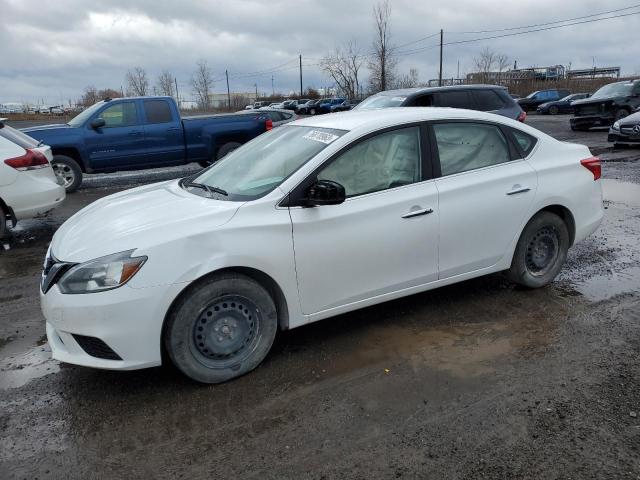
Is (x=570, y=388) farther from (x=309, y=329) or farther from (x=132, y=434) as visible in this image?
(x=132, y=434)

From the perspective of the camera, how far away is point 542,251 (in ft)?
15.3

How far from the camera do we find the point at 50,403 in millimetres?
3264

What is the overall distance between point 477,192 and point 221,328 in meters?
2.22

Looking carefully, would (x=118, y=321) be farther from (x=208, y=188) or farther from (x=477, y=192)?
(x=477, y=192)

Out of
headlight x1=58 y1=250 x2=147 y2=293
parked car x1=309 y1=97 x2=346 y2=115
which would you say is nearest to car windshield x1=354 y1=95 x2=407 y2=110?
headlight x1=58 y1=250 x2=147 y2=293

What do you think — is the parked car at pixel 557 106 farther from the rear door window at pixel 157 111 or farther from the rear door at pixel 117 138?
the rear door at pixel 117 138

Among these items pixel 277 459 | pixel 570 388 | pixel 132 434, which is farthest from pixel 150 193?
pixel 570 388

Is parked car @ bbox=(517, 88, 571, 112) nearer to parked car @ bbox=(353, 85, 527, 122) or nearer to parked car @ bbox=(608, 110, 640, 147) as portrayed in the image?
parked car @ bbox=(608, 110, 640, 147)

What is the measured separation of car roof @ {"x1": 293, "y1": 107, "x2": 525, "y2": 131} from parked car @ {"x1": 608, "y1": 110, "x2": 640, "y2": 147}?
441 inches

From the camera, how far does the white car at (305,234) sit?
3.12 meters

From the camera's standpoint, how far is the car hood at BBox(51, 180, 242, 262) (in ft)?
10.4

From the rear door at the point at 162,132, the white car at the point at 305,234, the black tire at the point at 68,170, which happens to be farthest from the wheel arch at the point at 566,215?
the black tire at the point at 68,170

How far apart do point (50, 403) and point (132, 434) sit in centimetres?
71

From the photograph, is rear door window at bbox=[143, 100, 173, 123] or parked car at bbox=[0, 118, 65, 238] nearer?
parked car at bbox=[0, 118, 65, 238]
